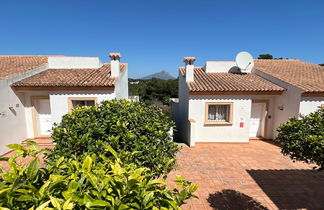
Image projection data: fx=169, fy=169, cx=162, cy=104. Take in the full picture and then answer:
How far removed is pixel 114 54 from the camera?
436 inches

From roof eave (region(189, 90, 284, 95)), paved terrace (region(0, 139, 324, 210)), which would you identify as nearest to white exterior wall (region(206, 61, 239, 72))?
roof eave (region(189, 90, 284, 95))

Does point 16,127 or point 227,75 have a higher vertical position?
point 227,75

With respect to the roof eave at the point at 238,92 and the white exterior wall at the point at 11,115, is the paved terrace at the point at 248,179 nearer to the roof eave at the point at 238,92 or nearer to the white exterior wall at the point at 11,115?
the white exterior wall at the point at 11,115

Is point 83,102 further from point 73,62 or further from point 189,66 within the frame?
point 189,66

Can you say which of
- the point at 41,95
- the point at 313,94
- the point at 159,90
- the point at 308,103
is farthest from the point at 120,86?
the point at 159,90

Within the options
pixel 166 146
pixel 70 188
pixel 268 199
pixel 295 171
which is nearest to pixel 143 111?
pixel 166 146

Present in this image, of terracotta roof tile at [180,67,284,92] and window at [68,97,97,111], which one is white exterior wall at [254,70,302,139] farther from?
window at [68,97,97,111]

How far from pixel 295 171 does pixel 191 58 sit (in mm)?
7964

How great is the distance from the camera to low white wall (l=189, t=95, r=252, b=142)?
10688 millimetres

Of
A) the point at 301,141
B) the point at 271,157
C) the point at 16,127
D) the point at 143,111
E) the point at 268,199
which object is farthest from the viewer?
the point at 16,127

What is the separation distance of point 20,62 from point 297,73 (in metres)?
21.3

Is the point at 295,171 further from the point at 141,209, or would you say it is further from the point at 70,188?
the point at 70,188

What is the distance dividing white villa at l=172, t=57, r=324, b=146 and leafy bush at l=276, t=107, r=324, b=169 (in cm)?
638

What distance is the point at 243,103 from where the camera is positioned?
10.8 metres
